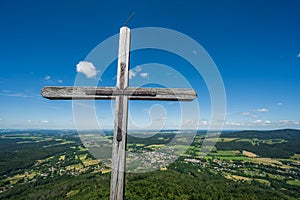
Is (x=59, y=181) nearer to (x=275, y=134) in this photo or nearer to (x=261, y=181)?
(x=261, y=181)

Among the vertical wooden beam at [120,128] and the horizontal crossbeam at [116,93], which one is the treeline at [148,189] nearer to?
the vertical wooden beam at [120,128]

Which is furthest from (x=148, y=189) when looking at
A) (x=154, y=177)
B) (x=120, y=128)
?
(x=120, y=128)

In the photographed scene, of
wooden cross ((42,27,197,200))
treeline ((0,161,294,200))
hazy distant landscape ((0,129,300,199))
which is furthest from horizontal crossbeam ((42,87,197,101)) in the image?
treeline ((0,161,294,200))

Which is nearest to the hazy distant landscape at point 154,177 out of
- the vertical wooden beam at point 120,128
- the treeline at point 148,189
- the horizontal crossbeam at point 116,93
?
the treeline at point 148,189

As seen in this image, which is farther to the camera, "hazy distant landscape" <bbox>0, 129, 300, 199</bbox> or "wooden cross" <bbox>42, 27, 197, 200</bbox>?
"hazy distant landscape" <bbox>0, 129, 300, 199</bbox>

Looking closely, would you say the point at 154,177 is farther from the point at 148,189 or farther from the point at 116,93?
the point at 116,93

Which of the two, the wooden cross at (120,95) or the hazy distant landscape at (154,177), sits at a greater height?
the wooden cross at (120,95)

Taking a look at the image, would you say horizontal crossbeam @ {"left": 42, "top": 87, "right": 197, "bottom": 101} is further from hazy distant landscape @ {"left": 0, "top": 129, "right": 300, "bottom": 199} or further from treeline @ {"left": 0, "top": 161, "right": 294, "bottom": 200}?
treeline @ {"left": 0, "top": 161, "right": 294, "bottom": 200}

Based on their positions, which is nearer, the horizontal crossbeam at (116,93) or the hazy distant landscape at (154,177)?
the horizontal crossbeam at (116,93)

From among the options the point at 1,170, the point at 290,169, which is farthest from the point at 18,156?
the point at 290,169
